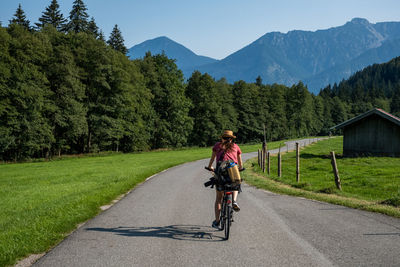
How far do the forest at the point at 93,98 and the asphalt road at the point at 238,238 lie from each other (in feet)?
98.7

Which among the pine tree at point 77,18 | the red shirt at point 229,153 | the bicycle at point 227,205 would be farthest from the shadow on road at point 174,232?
the pine tree at point 77,18

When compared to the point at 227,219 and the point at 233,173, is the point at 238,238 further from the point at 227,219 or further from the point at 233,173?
the point at 233,173

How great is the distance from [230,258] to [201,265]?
22.3 inches

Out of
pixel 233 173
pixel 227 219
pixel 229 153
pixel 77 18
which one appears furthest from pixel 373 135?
pixel 77 18

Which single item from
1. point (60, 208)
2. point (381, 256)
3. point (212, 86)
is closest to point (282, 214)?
point (381, 256)

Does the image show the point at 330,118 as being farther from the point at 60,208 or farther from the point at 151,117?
the point at 60,208

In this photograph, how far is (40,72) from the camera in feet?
116

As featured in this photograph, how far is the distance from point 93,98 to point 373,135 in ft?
120

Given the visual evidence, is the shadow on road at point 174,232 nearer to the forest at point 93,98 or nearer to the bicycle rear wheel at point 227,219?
the bicycle rear wheel at point 227,219

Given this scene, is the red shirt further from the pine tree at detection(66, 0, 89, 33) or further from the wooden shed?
the pine tree at detection(66, 0, 89, 33)

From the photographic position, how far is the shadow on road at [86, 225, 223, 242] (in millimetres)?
6500

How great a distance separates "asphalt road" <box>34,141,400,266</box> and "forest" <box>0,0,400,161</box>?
30.1m

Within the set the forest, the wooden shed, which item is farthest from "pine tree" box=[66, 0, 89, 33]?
the wooden shed

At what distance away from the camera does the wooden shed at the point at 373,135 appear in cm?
3075
